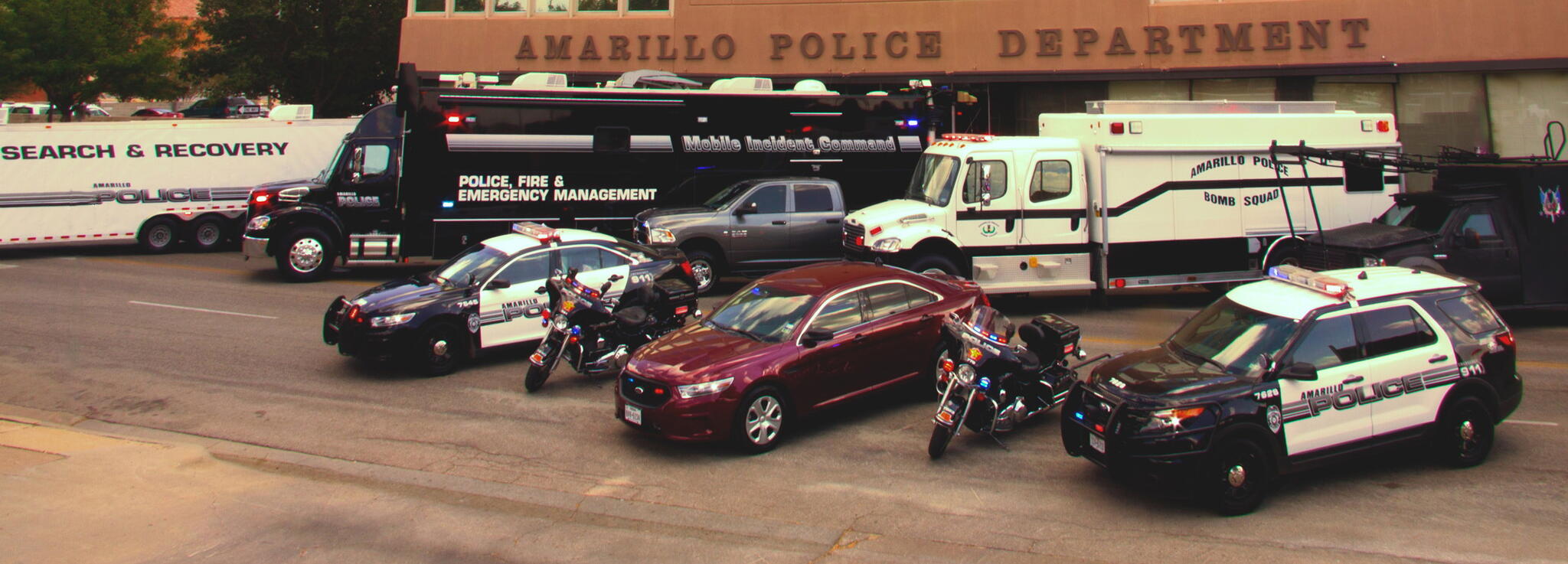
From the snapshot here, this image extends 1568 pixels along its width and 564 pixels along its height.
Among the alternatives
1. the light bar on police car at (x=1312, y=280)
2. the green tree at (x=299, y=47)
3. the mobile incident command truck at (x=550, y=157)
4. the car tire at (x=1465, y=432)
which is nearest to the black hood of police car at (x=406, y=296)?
the mobile incident command truck at (x=550, y=157)

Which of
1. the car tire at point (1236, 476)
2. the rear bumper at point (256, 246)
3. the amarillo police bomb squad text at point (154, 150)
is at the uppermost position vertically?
the amarillo police bomb squad text at point (154, 150)

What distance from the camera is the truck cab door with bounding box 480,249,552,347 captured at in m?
12.2

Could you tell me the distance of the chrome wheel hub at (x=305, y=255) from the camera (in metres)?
18.0

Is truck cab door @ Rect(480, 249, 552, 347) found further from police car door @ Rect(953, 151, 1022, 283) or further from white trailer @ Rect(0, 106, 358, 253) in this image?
white trailer @ Rect(0, 106, 358, 253)

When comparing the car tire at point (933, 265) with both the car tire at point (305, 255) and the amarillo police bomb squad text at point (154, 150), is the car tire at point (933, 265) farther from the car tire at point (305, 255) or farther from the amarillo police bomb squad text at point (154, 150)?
the amarillo police bomb squad text at point (154, 150)

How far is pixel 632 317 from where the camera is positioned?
11.4m

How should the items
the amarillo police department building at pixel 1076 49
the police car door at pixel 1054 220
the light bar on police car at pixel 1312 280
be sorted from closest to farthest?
the light bar on police car at pixel 1312 280 → the police car door at pixel 1054 220 → the amarillo police department building at pixel 1076 49

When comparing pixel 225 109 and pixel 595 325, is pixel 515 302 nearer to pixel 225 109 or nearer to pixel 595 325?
pixel 595 325

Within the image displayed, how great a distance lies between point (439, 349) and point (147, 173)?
1391 centimetres

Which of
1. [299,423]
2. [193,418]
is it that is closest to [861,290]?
[299,423]

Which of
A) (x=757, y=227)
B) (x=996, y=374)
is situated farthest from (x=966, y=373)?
(x=757, y=227)

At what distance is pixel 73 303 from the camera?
53.6 ft

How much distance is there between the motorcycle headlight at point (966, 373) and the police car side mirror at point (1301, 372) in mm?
2256

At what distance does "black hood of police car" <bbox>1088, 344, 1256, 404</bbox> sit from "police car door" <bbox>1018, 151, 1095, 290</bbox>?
6.54 metres
